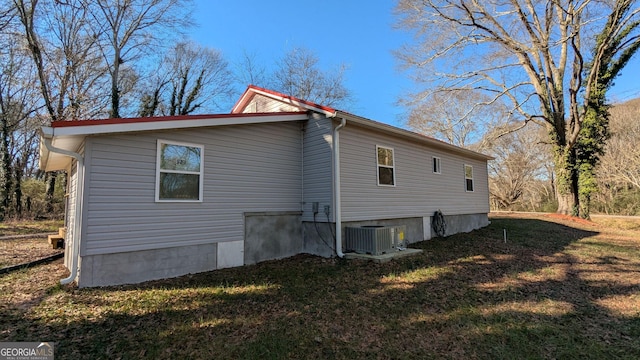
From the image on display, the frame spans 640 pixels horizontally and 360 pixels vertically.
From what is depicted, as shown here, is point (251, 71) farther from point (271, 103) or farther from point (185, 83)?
point (271, 103)

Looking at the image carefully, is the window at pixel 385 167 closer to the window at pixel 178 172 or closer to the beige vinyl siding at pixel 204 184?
the beige vinyl siding at pixel 204 184

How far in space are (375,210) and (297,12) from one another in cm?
1105

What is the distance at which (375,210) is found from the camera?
348 inches

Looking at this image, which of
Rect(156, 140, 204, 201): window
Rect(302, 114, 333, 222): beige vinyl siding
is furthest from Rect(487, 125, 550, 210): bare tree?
Rect(156, 140, 204, 201): window

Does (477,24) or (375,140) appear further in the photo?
(477,24)

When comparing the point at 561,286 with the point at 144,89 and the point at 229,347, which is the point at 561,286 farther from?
the point at 144,89

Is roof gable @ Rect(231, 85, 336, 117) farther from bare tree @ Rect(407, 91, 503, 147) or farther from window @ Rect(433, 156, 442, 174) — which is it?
bare tree @ Rect(407, 91, 503, 147)

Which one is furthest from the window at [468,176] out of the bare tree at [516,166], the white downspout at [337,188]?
the bare tree at [516,166]

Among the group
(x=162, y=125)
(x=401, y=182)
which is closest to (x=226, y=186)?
(x=162, y=125)

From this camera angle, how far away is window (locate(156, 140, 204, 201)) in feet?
20.0

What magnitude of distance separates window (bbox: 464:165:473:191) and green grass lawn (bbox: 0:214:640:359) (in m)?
6.34

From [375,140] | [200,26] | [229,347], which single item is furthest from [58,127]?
[200,26]

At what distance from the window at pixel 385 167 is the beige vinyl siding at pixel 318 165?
1898mm

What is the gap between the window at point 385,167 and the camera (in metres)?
9.17
